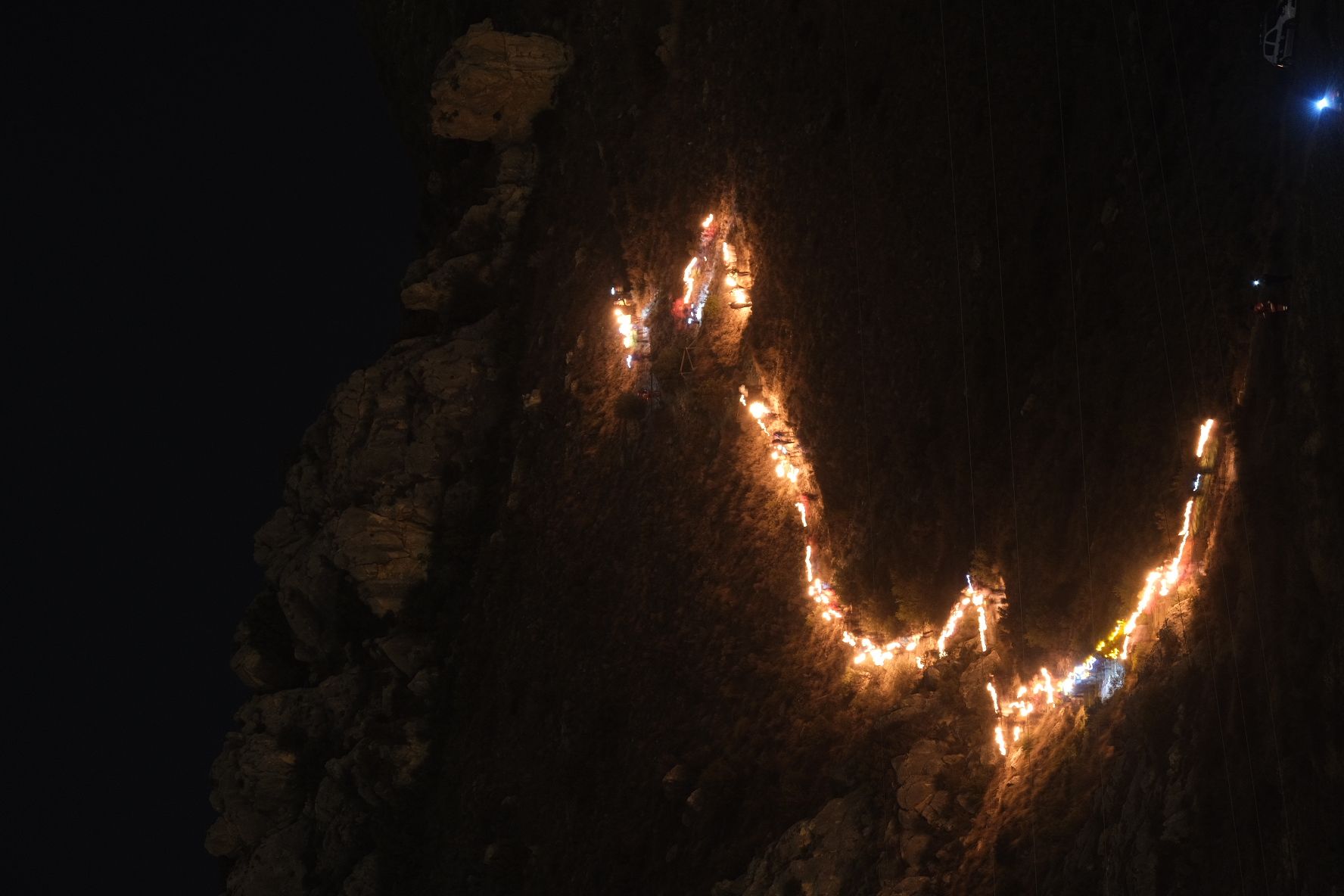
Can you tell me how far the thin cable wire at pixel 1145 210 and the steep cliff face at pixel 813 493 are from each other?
0.04 metres

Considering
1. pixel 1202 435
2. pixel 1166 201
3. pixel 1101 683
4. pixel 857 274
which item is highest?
pixel 857 274

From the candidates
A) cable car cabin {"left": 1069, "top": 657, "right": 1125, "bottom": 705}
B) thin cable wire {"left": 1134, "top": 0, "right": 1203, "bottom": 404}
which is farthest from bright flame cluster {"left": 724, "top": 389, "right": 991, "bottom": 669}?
thin cable wire {"left": 1134, "top": 0, "right": 1203, "bottom": 404}

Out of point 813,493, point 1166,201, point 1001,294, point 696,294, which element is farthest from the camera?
point 696,294

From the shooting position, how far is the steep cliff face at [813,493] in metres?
8.77

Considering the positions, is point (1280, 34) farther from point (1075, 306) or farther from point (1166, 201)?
point (1075, 306)

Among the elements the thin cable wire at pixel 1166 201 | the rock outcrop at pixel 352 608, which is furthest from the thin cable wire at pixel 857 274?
the rock outcrop at pixel 352 608

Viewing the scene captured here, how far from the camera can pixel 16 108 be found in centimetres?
3522

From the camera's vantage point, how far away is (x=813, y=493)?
46.0 ft

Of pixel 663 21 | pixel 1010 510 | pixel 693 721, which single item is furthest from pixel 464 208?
pixel 1010 510

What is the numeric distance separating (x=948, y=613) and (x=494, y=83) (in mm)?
11381

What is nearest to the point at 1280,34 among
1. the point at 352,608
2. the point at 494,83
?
the point at 494,83

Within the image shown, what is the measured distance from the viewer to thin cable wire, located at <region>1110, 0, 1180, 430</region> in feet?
32.0

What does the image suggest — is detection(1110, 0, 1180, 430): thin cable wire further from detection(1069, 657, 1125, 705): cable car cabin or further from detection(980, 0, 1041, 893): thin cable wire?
detection(1069, 657, 1125, 705): cable car cabin

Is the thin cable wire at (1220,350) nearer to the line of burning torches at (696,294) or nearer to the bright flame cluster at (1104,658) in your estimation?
the bright flame cluster at (1104,658)
